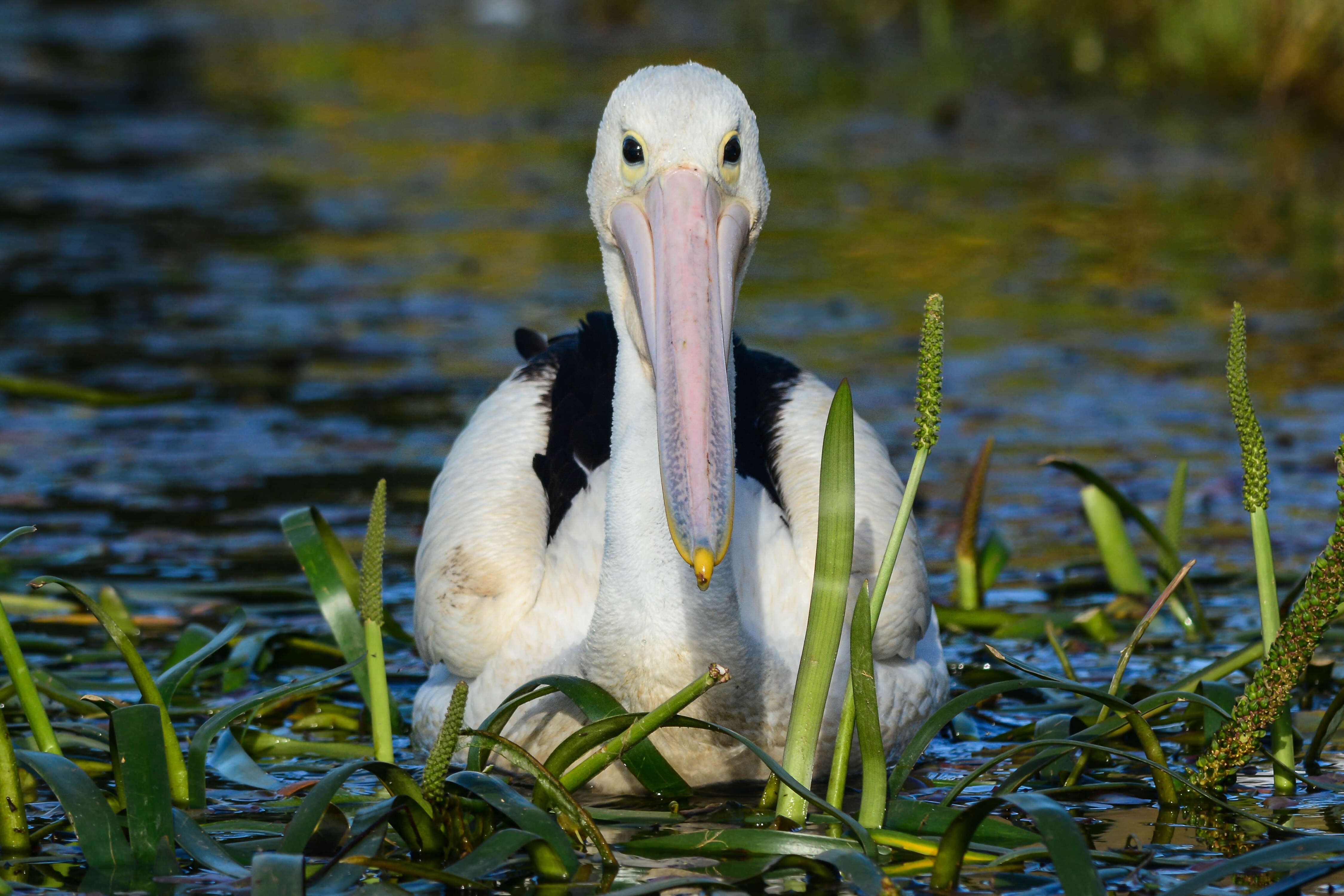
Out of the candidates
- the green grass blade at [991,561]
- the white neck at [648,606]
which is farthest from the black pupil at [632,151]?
the green grass blade at [991,561]

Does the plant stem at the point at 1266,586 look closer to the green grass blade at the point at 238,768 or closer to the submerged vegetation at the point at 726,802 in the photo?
the submerged vegetation at the point at 726,802

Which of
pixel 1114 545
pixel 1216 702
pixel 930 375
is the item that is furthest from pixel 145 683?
pixel 1114 545

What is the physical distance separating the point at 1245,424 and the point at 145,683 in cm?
219

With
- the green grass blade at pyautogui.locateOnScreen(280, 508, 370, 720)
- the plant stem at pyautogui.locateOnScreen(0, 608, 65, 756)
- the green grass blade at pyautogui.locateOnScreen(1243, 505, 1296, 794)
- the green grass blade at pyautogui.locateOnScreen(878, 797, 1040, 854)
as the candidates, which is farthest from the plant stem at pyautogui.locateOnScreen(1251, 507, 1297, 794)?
the plant stem at pyautogui.locateOnScreen(0, 608, 65, 756)

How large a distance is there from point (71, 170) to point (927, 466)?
353 inches

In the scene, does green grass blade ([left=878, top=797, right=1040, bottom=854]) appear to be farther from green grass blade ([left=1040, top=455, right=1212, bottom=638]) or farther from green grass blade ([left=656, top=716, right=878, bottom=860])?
green grass blade ([left=1040, top=455, right=1212, bottom=638])

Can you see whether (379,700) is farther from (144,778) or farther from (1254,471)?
(1254,471)

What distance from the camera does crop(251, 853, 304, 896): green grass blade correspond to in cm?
291

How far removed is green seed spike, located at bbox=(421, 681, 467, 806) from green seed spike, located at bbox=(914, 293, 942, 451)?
0.88 metres

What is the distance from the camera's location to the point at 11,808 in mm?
→ 3465

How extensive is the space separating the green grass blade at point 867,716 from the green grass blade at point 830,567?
3 cm

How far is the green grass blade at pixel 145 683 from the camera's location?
11.7 ft

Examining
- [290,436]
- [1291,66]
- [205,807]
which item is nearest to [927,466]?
[290,436]

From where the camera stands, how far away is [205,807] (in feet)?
12.4
